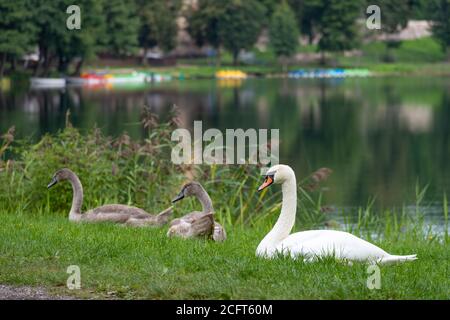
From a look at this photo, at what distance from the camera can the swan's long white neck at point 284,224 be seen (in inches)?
361

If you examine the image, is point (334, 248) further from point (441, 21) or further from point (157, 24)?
point (441, 21)

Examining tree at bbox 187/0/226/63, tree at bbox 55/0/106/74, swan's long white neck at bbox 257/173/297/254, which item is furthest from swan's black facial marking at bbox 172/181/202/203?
tree at bbox 187/0/226/63

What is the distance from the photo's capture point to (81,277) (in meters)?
8.04

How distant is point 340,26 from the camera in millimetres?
115375

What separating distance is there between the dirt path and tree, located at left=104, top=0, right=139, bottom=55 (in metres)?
87.4

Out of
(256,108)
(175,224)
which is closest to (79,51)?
(256,108)

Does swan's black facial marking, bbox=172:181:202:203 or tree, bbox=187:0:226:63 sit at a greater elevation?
tree, bbox=187:0:226:63

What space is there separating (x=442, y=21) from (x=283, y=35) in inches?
875

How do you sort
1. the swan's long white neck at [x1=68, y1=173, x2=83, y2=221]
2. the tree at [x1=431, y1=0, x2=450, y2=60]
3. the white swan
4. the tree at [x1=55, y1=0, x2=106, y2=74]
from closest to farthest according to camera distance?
the white swan → the swan's long white neck at [x1=68, y1=173, x2=83, y2=221] → the tree at [x1=55, y1=0, x2=106, y2=74] → the tree at [x1=431, y1=0, x2=450, y2=60]

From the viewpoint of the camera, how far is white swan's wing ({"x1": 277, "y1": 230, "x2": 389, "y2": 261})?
870cm

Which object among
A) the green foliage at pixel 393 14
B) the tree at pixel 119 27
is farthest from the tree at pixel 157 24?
the green foliage at pixel 393 14

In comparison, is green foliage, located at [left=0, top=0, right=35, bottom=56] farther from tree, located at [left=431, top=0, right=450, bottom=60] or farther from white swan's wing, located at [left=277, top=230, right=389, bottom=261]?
white swan's wing, located at [left=277, top=230, right=389, bottom=261]

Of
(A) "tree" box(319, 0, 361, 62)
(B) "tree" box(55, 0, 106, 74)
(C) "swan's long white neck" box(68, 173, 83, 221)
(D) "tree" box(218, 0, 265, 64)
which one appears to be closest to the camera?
(C) "swan's long white neck" box(68, 173, 83, 221)
